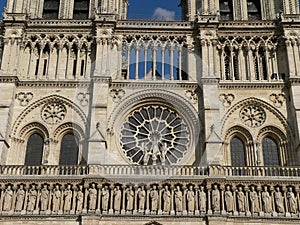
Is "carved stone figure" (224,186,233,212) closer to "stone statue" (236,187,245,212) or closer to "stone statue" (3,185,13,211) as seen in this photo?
"stone statue" (236,187,245,212)

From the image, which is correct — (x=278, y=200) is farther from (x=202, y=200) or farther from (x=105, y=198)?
(x=105, y=198)

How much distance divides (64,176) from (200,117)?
6.35 metres

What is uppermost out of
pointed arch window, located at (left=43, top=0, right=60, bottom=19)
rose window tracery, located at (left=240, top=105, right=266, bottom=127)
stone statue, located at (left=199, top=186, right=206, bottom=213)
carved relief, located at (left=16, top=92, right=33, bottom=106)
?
pointed arch window, located at (left=43, top=0, right=60, bottom=19)

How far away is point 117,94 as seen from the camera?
2184 centimetres


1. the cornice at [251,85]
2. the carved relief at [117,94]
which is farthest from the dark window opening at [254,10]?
the carved relief at [117,94]

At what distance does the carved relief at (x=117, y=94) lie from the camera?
2172 cm

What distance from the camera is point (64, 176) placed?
19125 millimetres

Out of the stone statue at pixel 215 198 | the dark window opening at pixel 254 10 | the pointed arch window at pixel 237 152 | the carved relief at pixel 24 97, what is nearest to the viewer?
the stone statue at pixel 215 198

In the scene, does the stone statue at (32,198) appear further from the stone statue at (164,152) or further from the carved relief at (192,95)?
the carved relief at (192,95)

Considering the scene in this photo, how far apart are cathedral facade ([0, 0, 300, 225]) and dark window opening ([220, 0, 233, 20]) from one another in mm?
102

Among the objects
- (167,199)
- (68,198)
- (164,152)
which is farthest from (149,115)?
(68,198)

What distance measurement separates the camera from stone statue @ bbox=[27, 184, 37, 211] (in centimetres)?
1870

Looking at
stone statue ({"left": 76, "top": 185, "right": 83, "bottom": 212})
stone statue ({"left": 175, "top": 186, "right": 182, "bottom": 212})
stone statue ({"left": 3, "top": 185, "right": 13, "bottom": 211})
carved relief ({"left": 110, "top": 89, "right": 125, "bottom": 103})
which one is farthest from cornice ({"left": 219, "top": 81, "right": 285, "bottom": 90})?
stone statue ({"left": 3, "top": 185, "right": 13, "bottom": 211})

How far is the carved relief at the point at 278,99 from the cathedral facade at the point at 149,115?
4 cm
